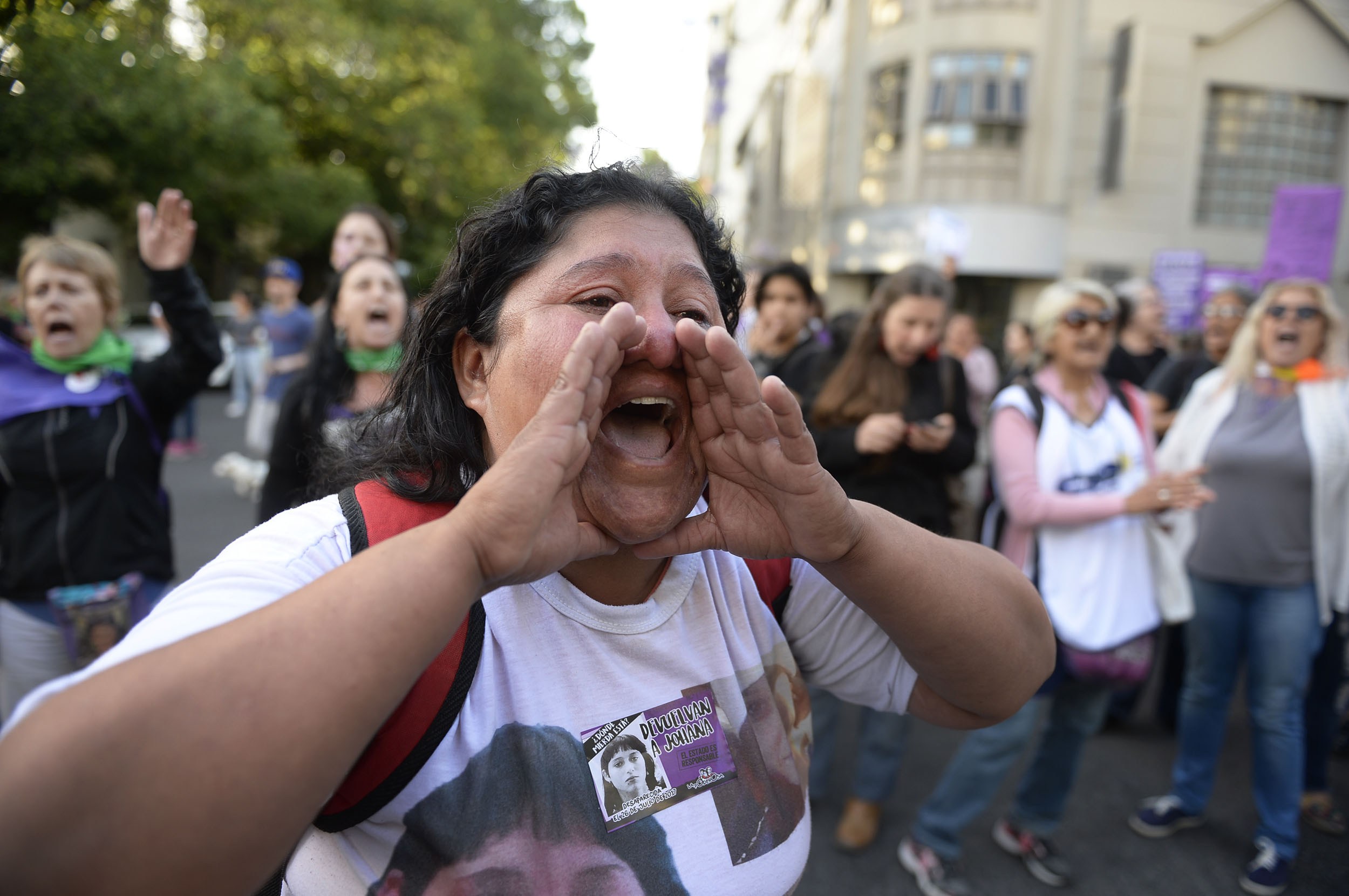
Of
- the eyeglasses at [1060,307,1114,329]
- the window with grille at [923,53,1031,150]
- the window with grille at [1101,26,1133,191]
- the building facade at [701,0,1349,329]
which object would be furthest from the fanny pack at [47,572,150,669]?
the window with grille at [1101,26,1133,191]

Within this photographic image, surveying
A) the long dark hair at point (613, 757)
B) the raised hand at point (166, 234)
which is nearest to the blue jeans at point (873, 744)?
the long dark hair at point (613, 757)

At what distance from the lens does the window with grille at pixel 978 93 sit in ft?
52.6

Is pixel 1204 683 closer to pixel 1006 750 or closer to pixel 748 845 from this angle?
pixel 1006 750

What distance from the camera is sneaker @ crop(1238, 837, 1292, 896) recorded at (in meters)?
3.14

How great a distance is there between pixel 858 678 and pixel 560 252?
2.88 feet

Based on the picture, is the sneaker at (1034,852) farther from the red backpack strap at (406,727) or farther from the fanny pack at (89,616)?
the fanny pack at (89,616)

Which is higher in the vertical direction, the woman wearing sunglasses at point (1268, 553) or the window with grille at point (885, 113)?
the window with grille at point (885, 113)

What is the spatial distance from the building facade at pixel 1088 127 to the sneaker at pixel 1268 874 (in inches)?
539

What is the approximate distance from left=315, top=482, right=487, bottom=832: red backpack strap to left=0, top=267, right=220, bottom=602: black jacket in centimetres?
219

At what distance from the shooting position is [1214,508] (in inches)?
134

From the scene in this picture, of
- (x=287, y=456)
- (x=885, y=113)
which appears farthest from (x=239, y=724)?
(x=885, y=113)

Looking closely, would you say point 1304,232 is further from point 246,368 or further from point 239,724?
point 246,368

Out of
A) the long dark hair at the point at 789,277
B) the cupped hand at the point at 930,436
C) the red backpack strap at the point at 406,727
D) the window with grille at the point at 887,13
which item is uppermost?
the window with grille at the point at 887,13

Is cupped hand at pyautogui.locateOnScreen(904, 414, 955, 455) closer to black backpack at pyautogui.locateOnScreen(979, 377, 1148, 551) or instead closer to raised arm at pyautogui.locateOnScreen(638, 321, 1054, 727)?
black backpack at pyautogui.locateOnScreen(979, 377, 1148, 551)
